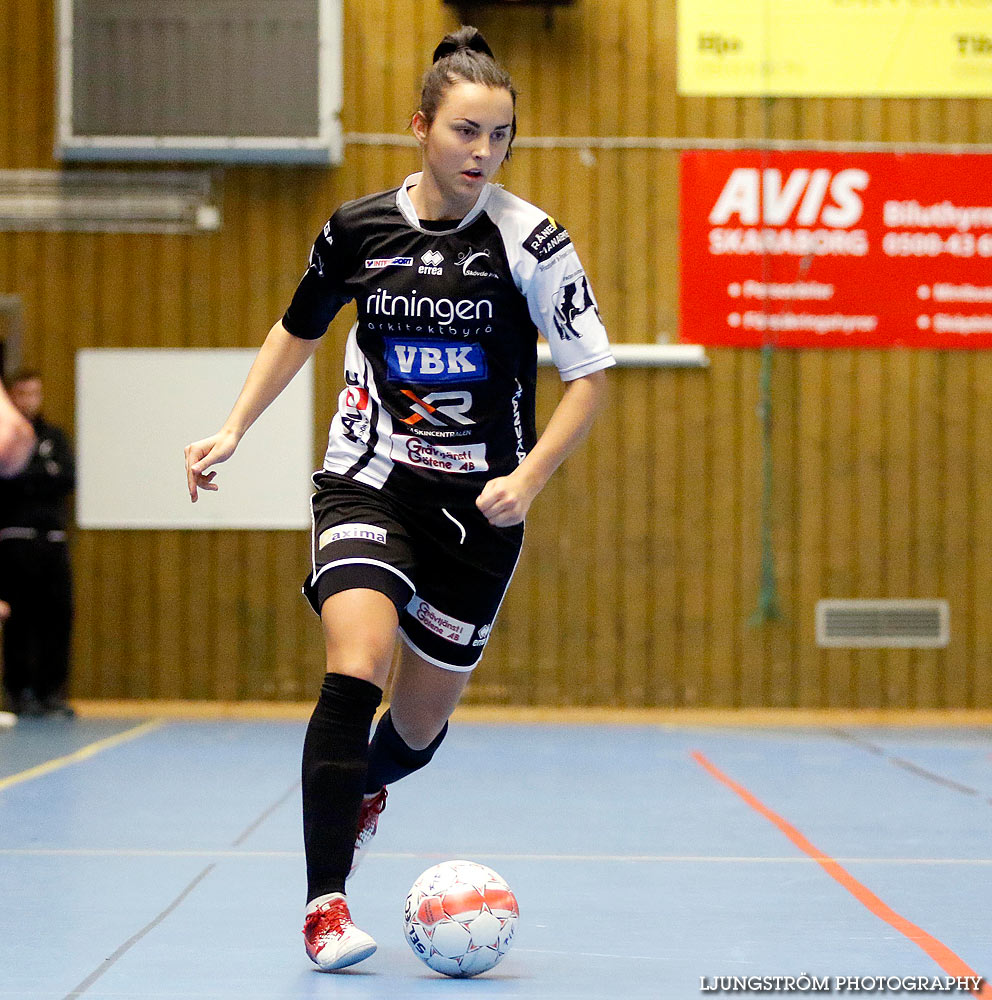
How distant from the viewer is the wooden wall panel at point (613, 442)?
843cm

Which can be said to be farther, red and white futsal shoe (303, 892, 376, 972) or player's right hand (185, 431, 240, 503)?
player's right hand (185, 431, 240, 503)

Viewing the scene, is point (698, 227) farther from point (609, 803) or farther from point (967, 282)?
point (609, 803)

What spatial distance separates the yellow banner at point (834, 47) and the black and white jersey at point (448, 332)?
20.0 ft

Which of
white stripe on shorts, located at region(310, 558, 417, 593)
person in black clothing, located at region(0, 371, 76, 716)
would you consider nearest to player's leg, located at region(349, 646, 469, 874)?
white stripe on shorts, located at region(310, 558, 417, 593)

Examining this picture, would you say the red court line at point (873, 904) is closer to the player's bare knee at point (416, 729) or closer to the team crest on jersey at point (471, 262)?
the player's bare knee at point (416, 729)

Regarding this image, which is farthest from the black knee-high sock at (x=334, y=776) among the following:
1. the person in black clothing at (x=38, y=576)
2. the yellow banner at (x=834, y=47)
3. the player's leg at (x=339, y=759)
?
the yellow banner at (x=834, y=47)

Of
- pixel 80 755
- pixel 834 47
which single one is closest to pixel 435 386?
pixel 80 755

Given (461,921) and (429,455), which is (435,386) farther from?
(461,921)

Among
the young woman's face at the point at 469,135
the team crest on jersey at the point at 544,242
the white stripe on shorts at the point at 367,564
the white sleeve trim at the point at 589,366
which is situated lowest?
the white stripe on shorts at the point at 367,564

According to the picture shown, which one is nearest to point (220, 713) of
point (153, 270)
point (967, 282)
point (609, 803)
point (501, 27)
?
point (153, 270)

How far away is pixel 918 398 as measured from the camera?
8531mm

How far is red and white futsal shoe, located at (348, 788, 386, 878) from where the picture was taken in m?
3.08

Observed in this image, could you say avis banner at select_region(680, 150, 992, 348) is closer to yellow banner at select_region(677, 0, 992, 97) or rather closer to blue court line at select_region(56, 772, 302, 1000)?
yellow banner at select_region(677, 0, 992, 97)

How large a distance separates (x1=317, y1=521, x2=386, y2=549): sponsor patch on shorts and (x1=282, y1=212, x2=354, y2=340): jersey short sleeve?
1.57 feet
